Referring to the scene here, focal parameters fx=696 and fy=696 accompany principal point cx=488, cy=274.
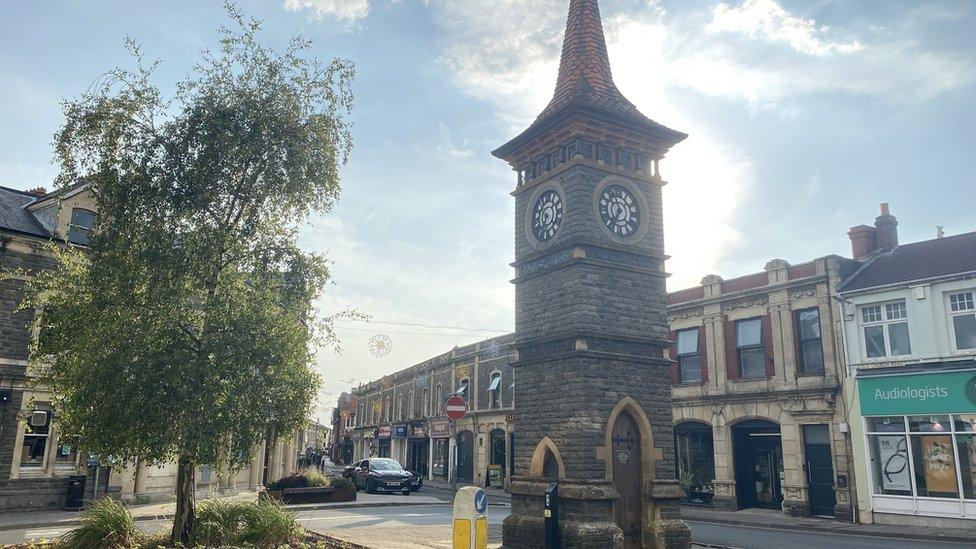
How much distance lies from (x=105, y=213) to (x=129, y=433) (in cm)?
397

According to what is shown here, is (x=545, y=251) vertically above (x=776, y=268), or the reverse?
(x=776, y=268)

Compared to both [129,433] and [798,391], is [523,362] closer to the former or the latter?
[129,433]

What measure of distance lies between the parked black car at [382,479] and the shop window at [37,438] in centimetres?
1244

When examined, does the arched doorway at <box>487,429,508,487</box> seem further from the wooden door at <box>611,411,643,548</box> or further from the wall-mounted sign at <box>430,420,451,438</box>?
the wooden door at <box>611,411,643,548</box>

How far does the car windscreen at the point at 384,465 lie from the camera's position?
98.7 feet

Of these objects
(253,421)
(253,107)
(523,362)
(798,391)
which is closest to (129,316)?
(253,421)

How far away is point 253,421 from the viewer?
11438 mm

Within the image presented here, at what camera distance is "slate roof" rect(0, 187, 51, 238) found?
2072cm

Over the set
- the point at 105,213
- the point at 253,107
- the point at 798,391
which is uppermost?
the point at 253,107

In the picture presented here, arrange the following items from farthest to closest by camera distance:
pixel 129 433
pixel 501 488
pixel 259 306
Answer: pixel 501 488 < pixel 259 306 < pixel 129 433

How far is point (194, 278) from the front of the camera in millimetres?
12148

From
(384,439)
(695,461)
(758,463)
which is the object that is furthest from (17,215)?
(384,439)

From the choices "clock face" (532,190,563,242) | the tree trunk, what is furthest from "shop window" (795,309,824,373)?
the tree trunk

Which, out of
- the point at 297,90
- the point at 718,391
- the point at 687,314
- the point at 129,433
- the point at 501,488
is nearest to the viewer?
the point at 129,433
